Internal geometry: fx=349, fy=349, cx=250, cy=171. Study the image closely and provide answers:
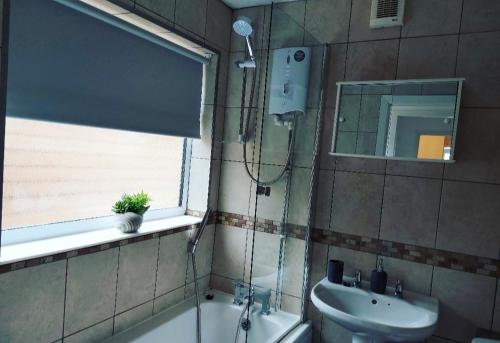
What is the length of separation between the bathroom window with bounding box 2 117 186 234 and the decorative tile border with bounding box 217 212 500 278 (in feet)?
2.30

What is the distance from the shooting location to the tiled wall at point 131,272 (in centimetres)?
135

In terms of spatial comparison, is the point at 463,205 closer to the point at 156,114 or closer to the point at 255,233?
the point at 255,233

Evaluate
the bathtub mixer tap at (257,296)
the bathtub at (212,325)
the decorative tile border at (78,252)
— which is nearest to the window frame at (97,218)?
the decorative tile border at (78,252)

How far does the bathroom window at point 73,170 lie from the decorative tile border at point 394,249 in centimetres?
70

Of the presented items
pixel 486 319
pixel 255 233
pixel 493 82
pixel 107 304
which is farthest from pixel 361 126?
pixel 107 304

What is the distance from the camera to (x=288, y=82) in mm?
1854

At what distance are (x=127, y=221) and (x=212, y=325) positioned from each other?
2.90 ft

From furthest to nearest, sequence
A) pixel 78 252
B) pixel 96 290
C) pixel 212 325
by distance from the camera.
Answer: pixel 212 325 → pixel 96 290 → pixel 78 252

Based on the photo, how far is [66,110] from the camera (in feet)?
4.80

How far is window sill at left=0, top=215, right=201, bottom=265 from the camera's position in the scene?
4.36 feet

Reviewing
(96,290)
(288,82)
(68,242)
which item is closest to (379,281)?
Result: (288,82)

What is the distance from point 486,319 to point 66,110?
2.17m

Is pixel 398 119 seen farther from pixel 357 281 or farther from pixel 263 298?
pixel 263 298

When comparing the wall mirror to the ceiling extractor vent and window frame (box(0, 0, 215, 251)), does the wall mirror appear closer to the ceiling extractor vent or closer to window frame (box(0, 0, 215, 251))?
the ceiling extractor vent
